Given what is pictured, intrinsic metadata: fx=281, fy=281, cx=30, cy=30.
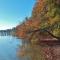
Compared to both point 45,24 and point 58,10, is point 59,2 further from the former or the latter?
point 45,24

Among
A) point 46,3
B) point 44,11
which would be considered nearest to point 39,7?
point 44,11

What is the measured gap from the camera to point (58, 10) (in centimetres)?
2559

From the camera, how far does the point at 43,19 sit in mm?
31047

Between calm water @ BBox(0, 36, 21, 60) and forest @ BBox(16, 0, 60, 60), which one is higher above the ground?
forest @ BBox(16, 0, 60, 60)

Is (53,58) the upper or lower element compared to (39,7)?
lower

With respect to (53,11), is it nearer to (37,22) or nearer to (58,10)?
A: (58,10)

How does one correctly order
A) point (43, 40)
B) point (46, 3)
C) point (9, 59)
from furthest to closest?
point (43, 40) → point (46, 3) → point (9, 59)

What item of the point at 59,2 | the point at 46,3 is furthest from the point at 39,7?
the point at 59,2

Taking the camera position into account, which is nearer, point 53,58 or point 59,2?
point 53,58

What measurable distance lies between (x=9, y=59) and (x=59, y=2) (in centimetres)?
709

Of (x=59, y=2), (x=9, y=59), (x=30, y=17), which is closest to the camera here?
(x=9, y=59)

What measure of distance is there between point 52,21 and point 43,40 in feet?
29.8

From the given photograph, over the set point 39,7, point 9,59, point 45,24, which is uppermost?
point 39,7

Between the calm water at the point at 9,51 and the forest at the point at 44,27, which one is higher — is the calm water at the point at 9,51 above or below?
below
